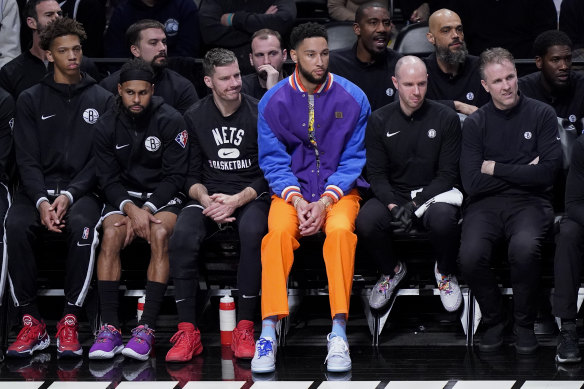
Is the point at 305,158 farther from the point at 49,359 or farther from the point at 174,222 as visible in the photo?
the point at 49,359

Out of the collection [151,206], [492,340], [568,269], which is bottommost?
[492,340]

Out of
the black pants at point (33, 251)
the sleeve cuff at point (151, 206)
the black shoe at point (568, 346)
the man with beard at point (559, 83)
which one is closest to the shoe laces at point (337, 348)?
the black shoe at point (568, 346)

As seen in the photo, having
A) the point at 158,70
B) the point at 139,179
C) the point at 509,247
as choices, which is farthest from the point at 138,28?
the point at 509,247

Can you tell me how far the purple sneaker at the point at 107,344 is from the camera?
5.73 metres

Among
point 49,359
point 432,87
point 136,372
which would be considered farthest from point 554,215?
point 49,359

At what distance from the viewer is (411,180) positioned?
6.12 meters

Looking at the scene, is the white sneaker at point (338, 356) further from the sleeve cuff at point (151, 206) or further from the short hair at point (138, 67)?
the short hair at point (138, 67)

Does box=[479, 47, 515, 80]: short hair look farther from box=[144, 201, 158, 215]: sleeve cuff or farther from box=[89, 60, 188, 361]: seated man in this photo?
box=[144, 201, 158, 215]: sleeve cuff

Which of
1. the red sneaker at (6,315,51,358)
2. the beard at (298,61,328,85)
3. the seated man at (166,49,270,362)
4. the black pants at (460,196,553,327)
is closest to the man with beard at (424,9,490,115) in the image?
the beard at (298,61,328,85)

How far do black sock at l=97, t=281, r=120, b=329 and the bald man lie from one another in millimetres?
1404

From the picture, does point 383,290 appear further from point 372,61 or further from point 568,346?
point 372,61

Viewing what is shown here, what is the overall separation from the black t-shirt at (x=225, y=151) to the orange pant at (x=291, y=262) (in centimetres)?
54

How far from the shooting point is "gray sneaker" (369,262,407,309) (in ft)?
19.6

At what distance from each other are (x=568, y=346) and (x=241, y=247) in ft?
5.94
